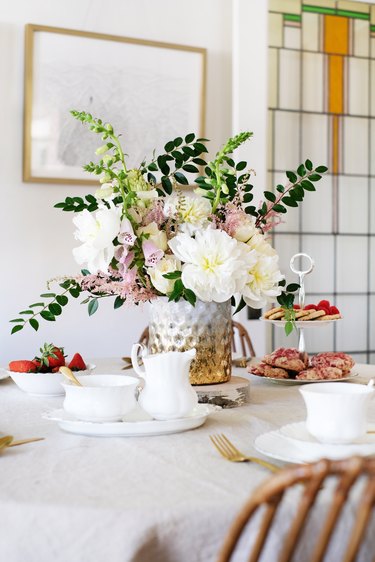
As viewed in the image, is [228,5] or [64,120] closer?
[64,120]

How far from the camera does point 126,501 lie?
0.91 meters

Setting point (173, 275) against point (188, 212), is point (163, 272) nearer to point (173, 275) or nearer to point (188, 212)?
point (173, 275)

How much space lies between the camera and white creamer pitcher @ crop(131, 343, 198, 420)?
1.29 m

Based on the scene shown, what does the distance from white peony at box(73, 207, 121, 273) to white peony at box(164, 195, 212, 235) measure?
0.41 ft

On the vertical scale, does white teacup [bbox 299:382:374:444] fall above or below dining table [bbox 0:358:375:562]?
above

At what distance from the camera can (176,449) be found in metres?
1.18

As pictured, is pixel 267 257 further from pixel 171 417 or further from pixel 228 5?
pixel 228 5

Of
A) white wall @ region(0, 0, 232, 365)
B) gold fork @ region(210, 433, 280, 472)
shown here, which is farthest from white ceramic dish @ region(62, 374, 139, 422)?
white wall @ region(0, 0, 232, 365)

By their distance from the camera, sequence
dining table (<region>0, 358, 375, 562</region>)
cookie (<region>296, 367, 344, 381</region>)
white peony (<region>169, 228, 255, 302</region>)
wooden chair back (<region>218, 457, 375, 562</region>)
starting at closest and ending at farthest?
wooden chair back (<region>218, 457, 375, 562</region>) → dining table (<region>0, 358, 375, 562</region>) → white peony (<region>169, 228, 255, 302</region>) → cookie (<region>296, 367, 344, 381</region>)

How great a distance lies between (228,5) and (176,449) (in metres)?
2.91

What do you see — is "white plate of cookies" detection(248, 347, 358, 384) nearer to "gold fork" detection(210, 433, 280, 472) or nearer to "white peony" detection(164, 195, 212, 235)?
"white peony" detection(164, 195, 212, 235)

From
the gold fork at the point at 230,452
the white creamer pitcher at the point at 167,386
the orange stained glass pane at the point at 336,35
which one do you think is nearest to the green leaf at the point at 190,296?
the white creamer pitcher at the point at 167,386

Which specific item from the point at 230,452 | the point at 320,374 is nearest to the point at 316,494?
the point at 230,452

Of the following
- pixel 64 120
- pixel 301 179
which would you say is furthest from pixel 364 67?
pixel 301 179
